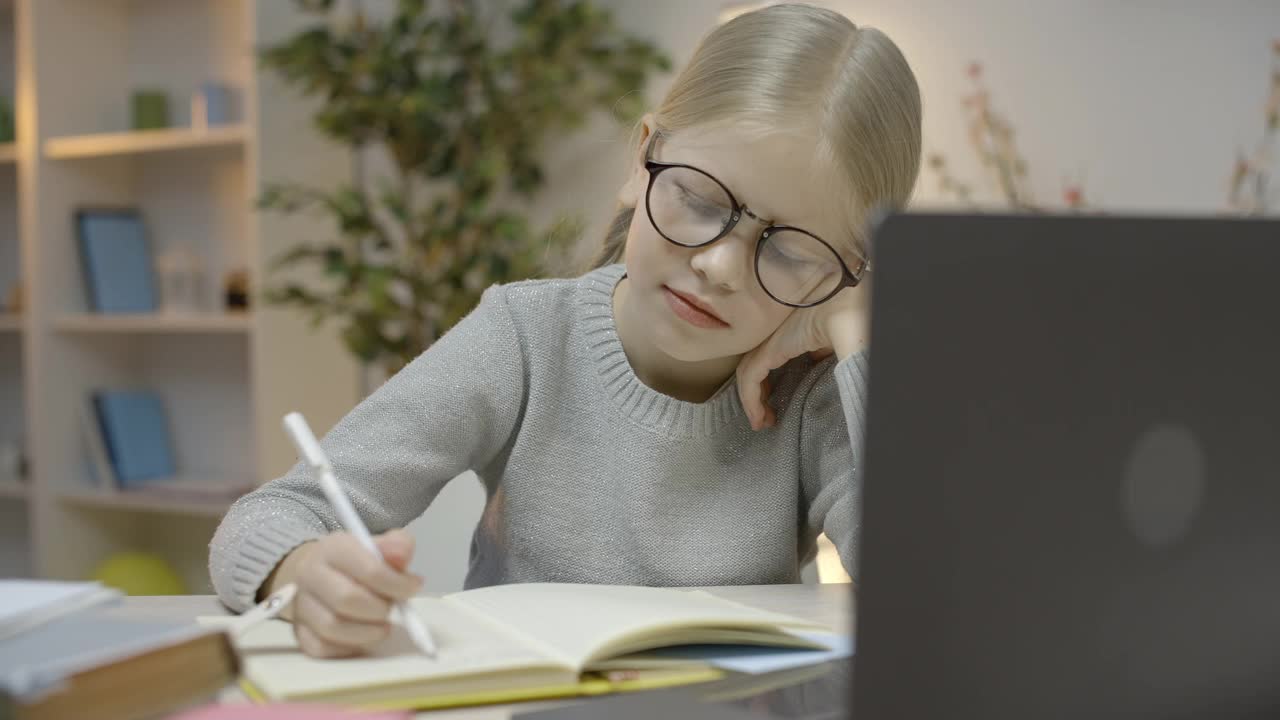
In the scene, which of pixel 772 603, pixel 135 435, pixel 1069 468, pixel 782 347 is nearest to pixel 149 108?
pixel 135 435

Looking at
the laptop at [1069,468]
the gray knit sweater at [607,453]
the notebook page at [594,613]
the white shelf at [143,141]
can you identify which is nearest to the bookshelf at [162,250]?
the white shelf at [143,141]

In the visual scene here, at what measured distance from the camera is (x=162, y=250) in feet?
11.5

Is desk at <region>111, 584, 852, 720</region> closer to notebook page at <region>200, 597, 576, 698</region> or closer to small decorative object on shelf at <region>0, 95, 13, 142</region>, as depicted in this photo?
notebook page at <region>200, 597, 576, 698</region>

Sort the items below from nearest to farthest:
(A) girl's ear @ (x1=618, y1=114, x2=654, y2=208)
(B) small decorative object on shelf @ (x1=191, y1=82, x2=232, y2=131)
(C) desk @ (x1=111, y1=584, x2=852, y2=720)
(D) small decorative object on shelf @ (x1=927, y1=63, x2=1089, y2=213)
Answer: (C) desk @ (x1=111, y1=584, x2=852, y2=720)
(A) girl's ear @ (x1=618, y1=114, x2=654, y2=208)
(D) small decorative object on shelf @ (x1=927, y1=63, x2=1089, y2=213)
(B) small decorative object on shelf @ (x1=191, y1=82, x2=232, y2=131)

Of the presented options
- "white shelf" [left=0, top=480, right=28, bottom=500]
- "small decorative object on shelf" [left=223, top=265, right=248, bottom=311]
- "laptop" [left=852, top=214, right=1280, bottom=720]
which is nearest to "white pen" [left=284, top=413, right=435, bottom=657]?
"laptop" [left=852, top=214, right=1280, bottom=720]

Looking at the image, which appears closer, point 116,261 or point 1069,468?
point 1069,468

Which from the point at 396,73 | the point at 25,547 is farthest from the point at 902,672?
the point at 25,547

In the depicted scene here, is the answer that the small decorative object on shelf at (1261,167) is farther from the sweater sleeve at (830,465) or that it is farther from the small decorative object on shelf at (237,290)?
the small decorative object on shelf at (237,290)

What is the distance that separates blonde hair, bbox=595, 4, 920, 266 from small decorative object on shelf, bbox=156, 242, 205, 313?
248 cm

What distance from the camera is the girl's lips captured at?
3.44 ft

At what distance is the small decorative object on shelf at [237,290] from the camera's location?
318 centimetres

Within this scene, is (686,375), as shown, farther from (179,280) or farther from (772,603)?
(179,280)

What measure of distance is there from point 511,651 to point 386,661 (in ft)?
0.23

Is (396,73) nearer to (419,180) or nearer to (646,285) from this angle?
(419,180)
